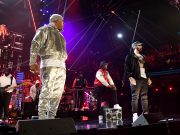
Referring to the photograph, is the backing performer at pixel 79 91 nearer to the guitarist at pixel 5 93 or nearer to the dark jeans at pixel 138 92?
the guitarist at pixel 5 93

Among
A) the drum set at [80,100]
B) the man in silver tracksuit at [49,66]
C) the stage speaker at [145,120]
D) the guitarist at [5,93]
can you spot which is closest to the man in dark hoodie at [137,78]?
the stage speaker at [145,120]

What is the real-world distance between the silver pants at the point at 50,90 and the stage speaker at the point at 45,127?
33.6 inches

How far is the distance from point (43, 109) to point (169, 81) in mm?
10427

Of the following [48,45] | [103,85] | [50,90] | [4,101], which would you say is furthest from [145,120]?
[4,101]

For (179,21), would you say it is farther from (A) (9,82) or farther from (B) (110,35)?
(A) (9,82)

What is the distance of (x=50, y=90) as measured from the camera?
14.9 ft

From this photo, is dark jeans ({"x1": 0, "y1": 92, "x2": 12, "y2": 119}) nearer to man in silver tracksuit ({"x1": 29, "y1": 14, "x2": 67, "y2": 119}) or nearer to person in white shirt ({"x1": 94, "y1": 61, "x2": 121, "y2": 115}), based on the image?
person in white shirt ({"x1": 94, "y1": 61, "x2": 121, "y2": 115})

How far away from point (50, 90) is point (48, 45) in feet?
2.86

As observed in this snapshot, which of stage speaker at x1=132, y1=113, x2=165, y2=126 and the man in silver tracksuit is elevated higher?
the man in silver tracksuit

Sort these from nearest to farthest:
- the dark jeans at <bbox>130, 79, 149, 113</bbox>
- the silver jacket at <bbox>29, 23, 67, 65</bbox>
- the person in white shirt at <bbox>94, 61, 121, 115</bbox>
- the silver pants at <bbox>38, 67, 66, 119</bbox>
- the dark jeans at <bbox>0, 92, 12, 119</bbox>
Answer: the silver pants at <bbox>38, 67, 66, 119</bbox> < the silver jacket at <bbox>29, 23, 67, 65</bbox> < the dark jeans at <bbox>130, 79, 149, 113</bbox> < the person in white shirt at <bbox>94, 61, 121, 115</bbox> < the dark jeans at <bbox>0, 92, 12, 119</bbox>

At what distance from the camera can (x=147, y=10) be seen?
15.5m

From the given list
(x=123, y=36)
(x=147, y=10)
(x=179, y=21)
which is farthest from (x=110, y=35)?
(x=179, y=21)

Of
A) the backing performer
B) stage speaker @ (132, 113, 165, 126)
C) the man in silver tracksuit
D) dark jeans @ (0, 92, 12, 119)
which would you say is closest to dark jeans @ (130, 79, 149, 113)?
stage speaker @ (132, 113, 165, 126)

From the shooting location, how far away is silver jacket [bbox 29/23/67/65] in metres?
4.66
